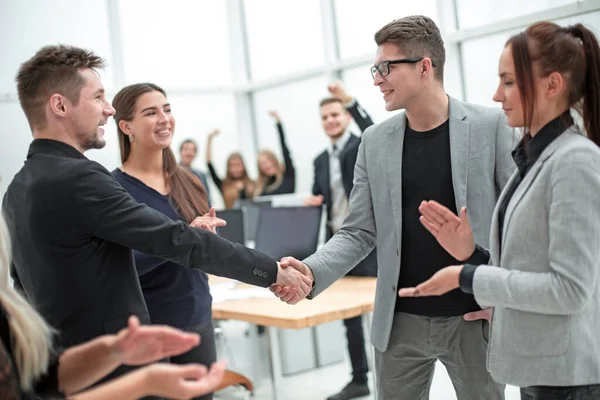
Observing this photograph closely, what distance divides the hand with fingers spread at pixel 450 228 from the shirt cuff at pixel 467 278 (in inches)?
10.2

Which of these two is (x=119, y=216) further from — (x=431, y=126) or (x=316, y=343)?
(x=316, y=343)

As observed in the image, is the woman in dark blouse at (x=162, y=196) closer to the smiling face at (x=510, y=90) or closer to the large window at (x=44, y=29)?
the smiling face at (x=510, y=90)

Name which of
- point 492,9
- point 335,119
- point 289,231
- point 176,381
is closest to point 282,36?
point 492,9

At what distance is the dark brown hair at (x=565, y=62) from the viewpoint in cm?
182

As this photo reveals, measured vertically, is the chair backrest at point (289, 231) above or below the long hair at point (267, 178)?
below

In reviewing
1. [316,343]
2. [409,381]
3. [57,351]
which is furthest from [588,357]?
[316,343]

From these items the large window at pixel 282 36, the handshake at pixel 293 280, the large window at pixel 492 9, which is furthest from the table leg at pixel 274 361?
the large window at pixel 282 36

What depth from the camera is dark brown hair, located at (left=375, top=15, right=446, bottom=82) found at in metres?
→ 2.46

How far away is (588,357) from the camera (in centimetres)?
175

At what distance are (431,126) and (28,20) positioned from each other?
291 inches

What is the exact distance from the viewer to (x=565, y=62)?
1.82 meters

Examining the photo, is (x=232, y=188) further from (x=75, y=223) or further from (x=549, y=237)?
(x=549, y=237)

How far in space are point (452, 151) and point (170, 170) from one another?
1224 mm

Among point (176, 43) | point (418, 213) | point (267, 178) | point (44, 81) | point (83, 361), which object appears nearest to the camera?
point (83, 361)
